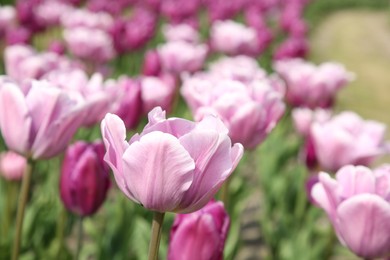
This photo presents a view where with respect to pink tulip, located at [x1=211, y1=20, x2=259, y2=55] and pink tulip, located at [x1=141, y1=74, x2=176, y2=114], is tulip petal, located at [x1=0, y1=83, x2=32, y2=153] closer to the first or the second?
pink tulip, located at [x1=141, y1=74, x2=176, y2=114]

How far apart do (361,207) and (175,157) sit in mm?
426

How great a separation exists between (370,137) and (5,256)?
3.56ft

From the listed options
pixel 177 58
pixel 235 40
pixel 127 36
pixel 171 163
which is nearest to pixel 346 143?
pixel 171 163

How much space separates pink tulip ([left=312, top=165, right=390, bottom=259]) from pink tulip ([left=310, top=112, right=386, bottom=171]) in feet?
1.78

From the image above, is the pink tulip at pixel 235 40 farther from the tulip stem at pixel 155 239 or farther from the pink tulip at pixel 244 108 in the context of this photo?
the tulip stem at pixel 155 239

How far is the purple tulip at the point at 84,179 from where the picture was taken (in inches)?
56.6

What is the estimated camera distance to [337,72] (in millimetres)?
2787

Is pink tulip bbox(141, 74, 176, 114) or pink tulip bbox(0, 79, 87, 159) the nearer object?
pink tulip bbox(0, 79, 87, 159)

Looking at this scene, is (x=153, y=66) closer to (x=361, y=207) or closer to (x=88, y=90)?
(x=88, y=90)

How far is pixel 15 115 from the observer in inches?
49.4

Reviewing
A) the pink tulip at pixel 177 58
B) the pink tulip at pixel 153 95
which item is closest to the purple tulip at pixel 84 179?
the pink tulip at pixel 153 95

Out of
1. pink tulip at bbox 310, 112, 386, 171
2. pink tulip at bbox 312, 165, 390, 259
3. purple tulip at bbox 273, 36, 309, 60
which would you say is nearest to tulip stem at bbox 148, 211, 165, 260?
pink tulip at bbox 312, 165, 390, 259

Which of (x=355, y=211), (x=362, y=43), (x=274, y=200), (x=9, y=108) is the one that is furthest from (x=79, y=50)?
(x=362, y=43)

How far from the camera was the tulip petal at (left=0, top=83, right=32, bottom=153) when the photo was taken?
1.24 m
